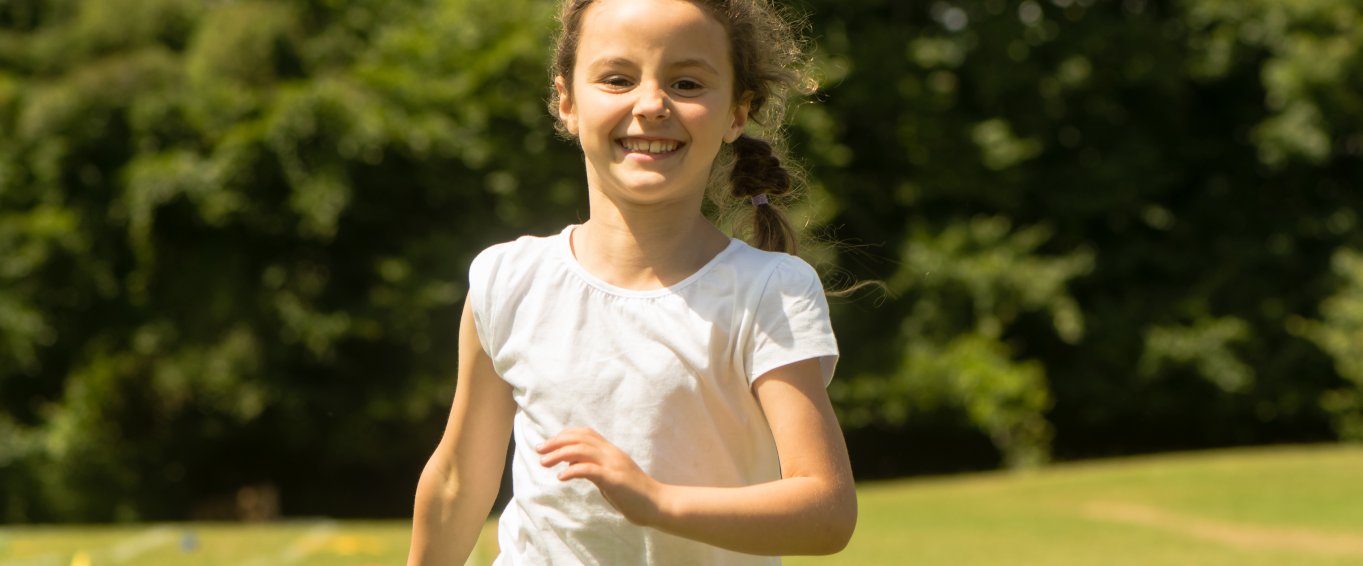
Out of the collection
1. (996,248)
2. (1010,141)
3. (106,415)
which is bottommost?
(106,415)

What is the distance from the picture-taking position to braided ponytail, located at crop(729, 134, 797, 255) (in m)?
2.69

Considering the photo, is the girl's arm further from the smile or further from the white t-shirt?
the smile

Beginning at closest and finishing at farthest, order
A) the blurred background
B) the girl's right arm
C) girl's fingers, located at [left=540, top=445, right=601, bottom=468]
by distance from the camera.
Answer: girl's fingers, located at [left=540, top=445, right=601, bottom=468]
the girl's right arm
the blurred background

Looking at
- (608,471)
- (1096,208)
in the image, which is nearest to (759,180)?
(608,471)

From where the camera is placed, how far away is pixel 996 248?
78.1 feet

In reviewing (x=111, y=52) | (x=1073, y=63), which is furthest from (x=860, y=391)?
(x=111, y=52)

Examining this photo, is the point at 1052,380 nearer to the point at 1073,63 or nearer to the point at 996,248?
the point at 996,248

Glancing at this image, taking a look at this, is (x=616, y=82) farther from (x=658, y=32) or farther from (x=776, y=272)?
(x=776, y=272)

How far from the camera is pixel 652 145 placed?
236cm

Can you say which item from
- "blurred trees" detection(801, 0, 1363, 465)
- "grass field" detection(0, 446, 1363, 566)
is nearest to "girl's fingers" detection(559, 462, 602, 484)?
"grass field" detection(0, 446, 1363, 566)

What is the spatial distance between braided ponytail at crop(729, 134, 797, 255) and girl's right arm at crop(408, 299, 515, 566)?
47 cm

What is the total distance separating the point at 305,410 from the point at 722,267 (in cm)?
2088

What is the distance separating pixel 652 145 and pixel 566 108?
252mm

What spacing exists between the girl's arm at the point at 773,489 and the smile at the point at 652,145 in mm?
341
